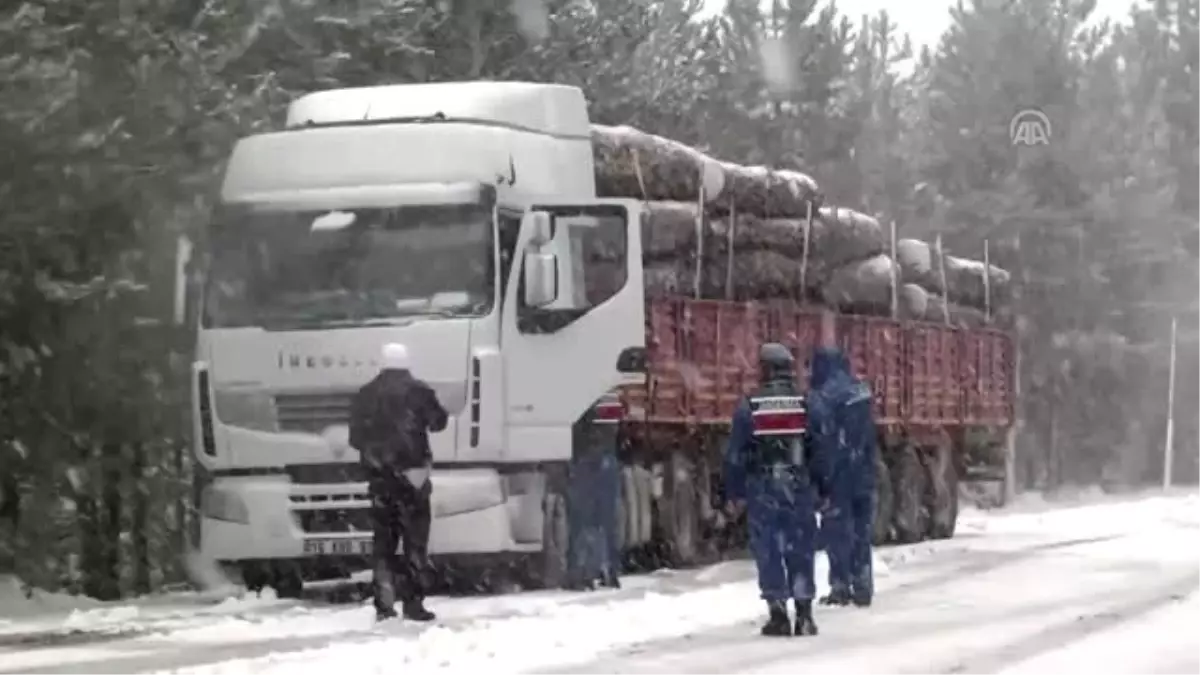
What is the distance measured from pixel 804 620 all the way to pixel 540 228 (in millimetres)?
4008

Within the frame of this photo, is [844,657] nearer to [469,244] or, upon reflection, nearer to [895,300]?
[469,244]

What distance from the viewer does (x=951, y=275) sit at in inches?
1240

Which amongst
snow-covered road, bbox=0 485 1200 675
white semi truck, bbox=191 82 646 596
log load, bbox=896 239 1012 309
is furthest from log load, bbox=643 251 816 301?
log load, bbox=896 239 1012 309

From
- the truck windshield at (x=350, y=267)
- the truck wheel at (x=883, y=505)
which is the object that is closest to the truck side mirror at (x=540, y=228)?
the truck windshield at (x=350, y=267)

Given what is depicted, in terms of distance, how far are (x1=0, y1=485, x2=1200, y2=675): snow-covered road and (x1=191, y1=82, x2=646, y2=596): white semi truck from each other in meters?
0.67

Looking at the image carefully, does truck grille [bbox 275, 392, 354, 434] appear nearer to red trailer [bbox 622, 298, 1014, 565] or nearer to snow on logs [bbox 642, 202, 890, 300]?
red trailer [bbox 622, 298, 1014, 565]

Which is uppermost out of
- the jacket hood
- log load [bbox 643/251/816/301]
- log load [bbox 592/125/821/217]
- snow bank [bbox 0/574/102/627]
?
log load [bbox 592/125/821/217]

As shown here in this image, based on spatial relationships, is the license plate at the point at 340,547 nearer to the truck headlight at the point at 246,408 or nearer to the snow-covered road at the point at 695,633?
the snow-covered road at the point at 695,633

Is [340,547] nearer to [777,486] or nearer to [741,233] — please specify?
[777,486]

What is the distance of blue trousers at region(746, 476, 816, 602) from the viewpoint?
15.2m

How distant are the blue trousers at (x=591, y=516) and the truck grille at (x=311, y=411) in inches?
80.1

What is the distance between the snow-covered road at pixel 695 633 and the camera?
13.5 metres

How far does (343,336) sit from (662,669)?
5508 millimetres

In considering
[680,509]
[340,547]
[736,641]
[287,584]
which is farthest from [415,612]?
[680,509]
